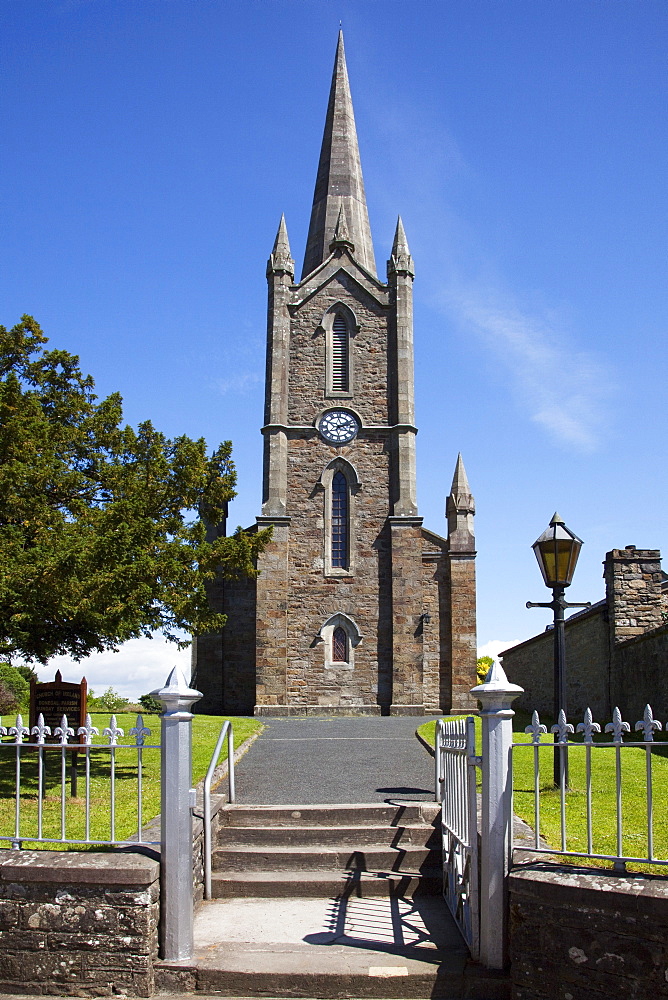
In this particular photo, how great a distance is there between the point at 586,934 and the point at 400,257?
93.8ft

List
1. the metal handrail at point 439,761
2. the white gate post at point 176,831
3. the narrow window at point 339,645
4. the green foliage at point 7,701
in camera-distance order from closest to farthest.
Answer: the white gate post at point 176,831 < the metal handrail at point 439,761 < the green foliage at point 7,701 < the narrow window at point 339,645

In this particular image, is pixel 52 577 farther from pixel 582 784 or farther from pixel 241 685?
pixel 241 685

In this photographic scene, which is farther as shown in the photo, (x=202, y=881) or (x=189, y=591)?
(x=189, y=591)

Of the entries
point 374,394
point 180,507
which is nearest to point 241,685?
point 374,394

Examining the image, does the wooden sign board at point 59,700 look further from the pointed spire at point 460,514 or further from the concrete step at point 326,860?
the pointed spire at point 460,514

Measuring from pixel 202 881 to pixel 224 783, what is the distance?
275 centimetres

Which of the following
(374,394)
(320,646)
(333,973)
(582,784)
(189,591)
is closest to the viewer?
(333,973)

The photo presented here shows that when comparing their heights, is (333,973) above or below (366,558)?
below

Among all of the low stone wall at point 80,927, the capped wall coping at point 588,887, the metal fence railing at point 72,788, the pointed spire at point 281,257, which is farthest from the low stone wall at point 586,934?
the pointed spire at point 281,257

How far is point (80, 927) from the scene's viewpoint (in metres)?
6.42

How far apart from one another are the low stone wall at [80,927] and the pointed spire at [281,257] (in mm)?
27109

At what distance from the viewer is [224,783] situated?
1072cm

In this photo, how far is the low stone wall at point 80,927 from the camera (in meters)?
6.35

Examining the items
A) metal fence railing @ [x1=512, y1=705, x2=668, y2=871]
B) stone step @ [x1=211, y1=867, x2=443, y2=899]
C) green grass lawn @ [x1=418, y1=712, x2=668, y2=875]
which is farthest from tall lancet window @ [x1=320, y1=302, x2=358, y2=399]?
stone step @ [x1=211, y1=867, x2=443, y2=899]
